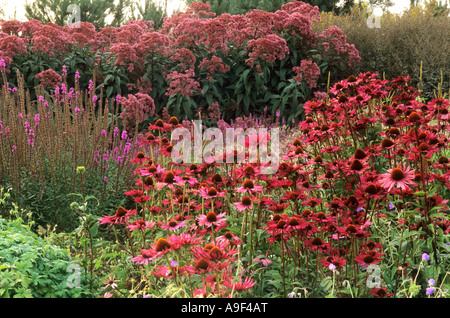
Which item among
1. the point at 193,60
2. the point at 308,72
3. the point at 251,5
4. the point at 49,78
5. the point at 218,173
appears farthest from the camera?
the point at 251,5

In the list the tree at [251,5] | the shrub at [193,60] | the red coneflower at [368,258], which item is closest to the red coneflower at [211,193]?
the red coneflower at [368,258]

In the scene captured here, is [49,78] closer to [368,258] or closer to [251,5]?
[368,258]

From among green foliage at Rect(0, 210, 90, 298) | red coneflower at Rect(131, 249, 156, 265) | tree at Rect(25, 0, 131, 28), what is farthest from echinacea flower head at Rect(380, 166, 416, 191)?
tree at Rect(25, 0, 131, 28)

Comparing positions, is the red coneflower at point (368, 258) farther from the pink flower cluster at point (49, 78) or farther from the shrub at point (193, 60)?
the pink flower cluster at point (49, 78)

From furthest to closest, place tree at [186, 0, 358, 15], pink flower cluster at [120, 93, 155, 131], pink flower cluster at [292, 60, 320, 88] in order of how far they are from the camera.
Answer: tree at [186, 0, 358, 15]
pink flower cluster at [292, 60, 320, 88]
pink flower cluster at [120, 93, 155, 131]

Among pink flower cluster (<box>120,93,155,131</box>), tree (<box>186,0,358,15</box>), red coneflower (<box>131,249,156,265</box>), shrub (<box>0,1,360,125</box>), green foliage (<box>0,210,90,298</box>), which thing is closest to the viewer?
red coneflower (<box>131,249,156,265</box>)

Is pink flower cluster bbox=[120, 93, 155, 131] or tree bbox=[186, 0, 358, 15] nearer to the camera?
pink flower cluster bbox=[120, 93, 155, 131]

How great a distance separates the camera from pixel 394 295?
2229mm

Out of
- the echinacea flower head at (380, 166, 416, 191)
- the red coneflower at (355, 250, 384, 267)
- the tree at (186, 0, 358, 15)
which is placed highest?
the tree at (186, 0, 358, 15)

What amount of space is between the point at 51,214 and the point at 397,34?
8.00 metres

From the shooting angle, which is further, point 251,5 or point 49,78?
point 251,5

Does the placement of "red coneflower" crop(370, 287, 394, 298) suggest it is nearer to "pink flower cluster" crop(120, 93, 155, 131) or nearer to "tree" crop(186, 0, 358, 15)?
"pink flower cluster" crop(120, 93, 155, 131)

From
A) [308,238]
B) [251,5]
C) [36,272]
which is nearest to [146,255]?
[36,272]
